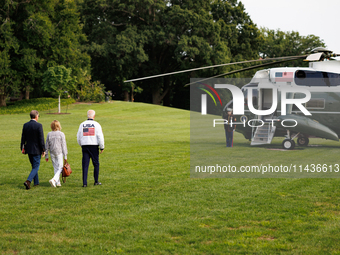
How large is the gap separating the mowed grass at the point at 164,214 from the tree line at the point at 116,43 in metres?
32.0

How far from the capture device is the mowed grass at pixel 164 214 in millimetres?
5695

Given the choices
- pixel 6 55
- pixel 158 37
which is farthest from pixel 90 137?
pixel 158 37

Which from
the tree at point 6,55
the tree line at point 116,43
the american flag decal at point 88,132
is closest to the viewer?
the american flag decal at point 88,132

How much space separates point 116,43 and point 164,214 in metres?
44.7

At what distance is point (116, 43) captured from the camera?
49875 millimetres

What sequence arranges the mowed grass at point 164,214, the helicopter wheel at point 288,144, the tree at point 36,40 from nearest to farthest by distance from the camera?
1. the mowed grass at point 164,214
2. the helicopter wheel at point 288,144
3. the tree at point 36,40

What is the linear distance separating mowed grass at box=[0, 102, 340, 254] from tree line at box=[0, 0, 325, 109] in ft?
105

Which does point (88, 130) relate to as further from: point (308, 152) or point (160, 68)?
point (160, 68)

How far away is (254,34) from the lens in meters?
59.1

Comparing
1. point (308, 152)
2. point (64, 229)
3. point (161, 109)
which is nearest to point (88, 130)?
point (64, 229)

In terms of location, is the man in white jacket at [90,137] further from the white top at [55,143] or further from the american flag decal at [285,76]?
the american flag decal at [285,76]

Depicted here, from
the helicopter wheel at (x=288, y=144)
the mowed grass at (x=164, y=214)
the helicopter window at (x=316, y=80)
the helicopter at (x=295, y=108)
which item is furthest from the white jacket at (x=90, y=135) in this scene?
the helicopter window at (x=316, y=80)

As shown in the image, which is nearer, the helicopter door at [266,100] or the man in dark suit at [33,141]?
the man in dark suit at [33,141]

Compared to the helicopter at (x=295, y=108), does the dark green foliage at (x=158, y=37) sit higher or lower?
higher
